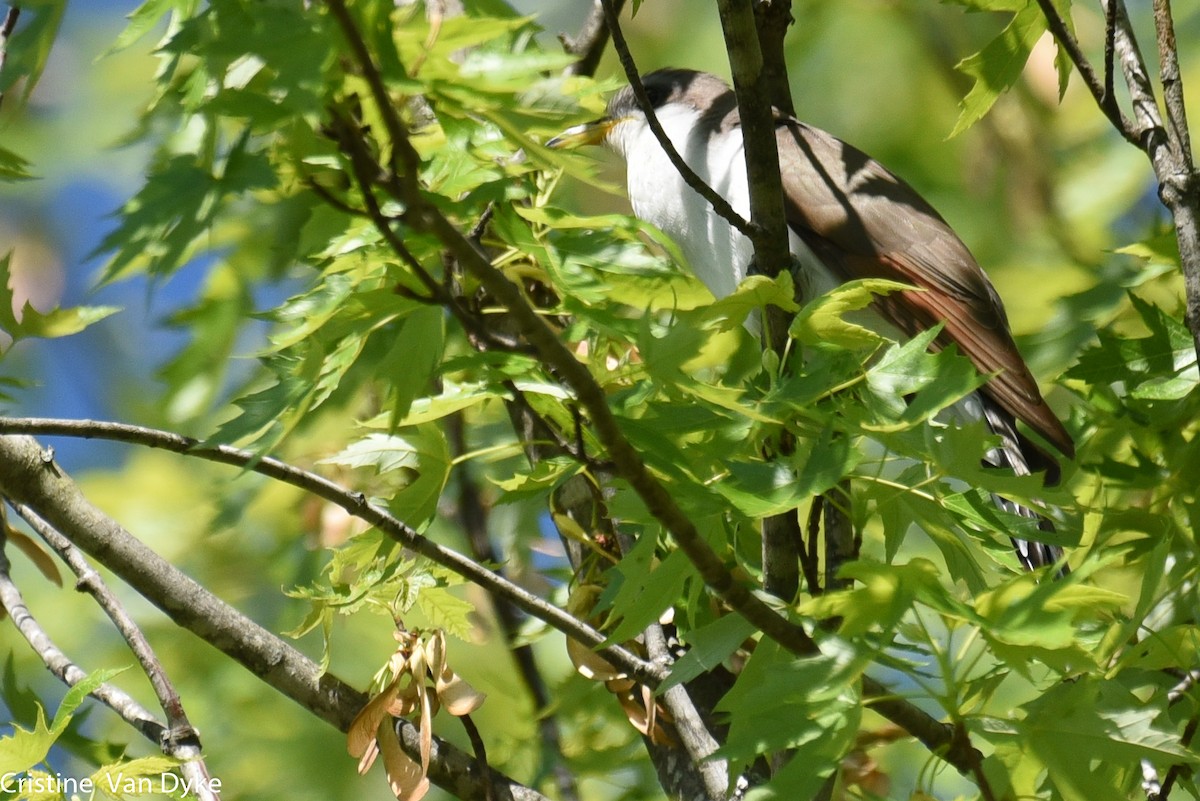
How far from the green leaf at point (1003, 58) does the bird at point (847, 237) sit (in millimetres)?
655

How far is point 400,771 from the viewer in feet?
6.51

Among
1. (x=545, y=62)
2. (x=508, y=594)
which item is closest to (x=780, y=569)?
(x=508, y=594)

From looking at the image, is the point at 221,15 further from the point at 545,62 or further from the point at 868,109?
the point at 868,109

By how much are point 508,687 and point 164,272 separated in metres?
1.92

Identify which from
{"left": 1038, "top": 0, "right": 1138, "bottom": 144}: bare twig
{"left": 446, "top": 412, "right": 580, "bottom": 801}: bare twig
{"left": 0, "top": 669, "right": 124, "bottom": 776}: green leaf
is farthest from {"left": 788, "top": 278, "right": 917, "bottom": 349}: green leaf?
{"left": 0, "top": 669, "right": 124, "bottom": 776}: green leaf

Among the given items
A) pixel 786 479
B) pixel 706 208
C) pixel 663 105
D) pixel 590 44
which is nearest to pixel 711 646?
pixel 786 479

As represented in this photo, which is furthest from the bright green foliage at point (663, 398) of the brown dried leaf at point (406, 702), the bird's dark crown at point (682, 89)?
the bird's dark crown at point (682, 89)

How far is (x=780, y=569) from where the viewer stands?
1881 millimetres

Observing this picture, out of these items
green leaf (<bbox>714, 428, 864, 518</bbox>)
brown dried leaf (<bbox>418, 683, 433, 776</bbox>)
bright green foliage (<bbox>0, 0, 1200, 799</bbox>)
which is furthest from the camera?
brown dried leaf (<bbox>418, 683, 433, 776</bbox>)

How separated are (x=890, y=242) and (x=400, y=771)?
172 cm

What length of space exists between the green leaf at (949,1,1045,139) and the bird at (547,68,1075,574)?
25.8 inches

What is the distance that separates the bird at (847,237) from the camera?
278 centimetres

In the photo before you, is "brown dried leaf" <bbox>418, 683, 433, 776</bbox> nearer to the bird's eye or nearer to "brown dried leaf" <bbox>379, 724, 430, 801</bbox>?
"brown dried leaf" <bbox>379, 724, 430, 801</bbox>

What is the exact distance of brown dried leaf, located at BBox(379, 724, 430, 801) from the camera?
1960 mm
